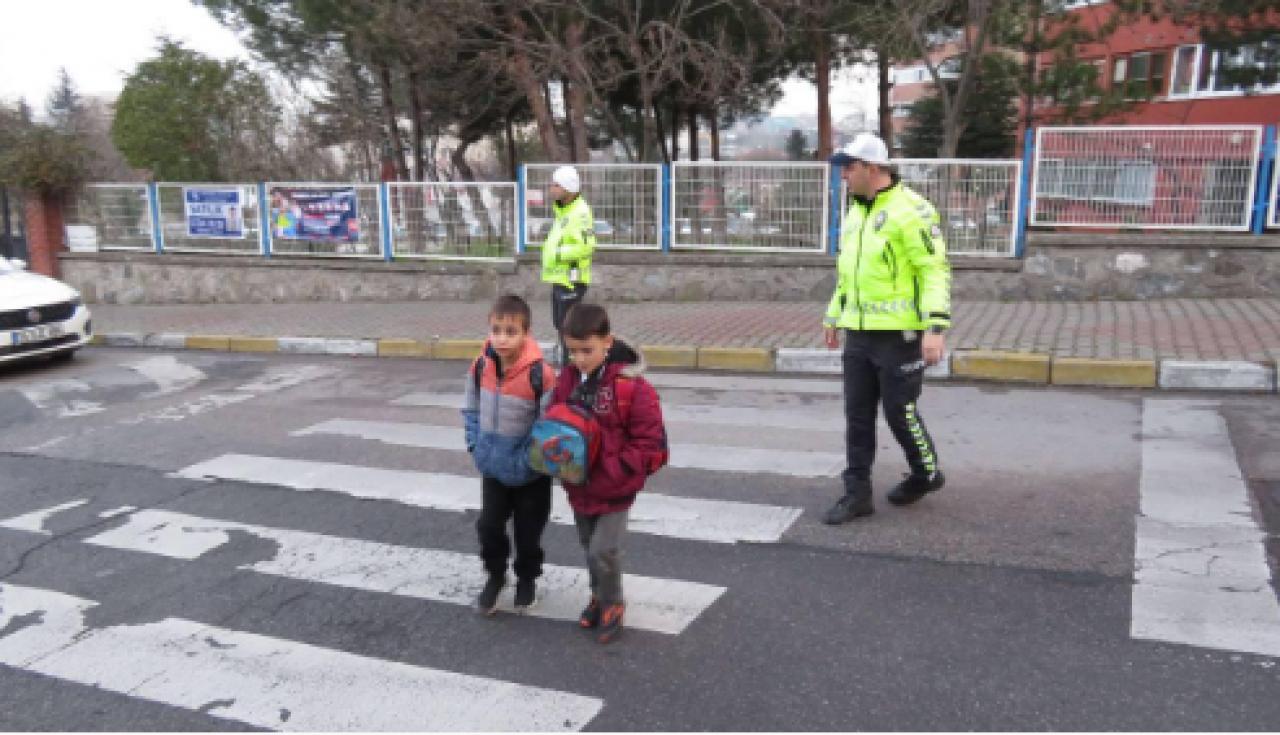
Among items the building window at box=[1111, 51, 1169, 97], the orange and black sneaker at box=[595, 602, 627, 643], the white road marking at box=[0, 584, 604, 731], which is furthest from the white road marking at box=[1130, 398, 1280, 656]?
the building window at box=[1111, 51, 1169, 97]

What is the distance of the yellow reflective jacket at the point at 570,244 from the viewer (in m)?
7.96

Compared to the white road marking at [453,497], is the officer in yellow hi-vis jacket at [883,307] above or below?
above

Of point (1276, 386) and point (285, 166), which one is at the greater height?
point (285, 166)

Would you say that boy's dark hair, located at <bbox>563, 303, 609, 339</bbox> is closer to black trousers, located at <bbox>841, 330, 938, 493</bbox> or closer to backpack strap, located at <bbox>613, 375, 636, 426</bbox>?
backpack strap, located at <bbox>613, 375, 636, 426</bbox>

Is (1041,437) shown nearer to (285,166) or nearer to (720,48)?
(720,48)

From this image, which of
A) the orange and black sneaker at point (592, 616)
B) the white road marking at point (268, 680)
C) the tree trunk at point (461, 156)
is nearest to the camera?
the white road marking at point (268, 680)

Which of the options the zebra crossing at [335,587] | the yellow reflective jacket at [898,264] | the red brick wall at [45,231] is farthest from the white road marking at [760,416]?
the red brick wall at [45,231]

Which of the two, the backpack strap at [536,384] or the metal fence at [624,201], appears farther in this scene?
the metal fence at [624,201]

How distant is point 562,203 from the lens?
7996 mm

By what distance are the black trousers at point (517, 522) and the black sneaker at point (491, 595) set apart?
0.04 metres

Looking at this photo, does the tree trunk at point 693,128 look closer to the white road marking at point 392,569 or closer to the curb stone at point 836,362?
the curb stone at point 836,362

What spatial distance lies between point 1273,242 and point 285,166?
1912 cm

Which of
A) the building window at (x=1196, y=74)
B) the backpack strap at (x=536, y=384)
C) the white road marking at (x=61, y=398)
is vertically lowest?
the white road marking at (x=61, y=398)

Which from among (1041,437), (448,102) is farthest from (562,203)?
(448,102)
